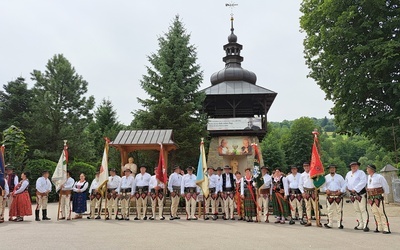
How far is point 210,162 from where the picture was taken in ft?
98.0

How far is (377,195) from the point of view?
367 inches

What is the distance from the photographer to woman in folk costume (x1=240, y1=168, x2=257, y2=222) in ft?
39.0

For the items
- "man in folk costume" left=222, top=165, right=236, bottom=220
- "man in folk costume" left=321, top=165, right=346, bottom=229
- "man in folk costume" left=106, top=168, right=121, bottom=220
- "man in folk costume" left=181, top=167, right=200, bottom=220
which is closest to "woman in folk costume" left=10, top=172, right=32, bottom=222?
"man in folk costume" left=106, top=168, right=121, bottom=220

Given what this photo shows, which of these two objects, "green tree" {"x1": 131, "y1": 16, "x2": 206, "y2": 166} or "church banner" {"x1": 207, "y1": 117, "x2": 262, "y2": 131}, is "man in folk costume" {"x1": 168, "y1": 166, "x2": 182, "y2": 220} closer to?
"green tree" {"x1": 131, "y1": 16, "x2": 206, "y2": 166}

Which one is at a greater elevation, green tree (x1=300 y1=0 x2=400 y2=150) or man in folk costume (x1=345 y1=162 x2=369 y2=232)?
green tree (x1=300 y1=0 x2=400 y2=150)

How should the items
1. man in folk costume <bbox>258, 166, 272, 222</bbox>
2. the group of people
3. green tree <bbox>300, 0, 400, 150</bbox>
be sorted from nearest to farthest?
1. the group of people
2. man in folk costume <bbox>258, 166, 272, 222</bbox>
3. green tree <bbox>300, 0, 400, 150</bbox>

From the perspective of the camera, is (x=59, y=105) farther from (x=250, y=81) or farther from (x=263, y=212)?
(x=263, y=212)

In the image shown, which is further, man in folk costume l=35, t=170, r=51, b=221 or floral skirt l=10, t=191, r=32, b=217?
man in folk costume l=35, t=170, r=51, b=221

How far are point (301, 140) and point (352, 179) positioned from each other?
39.3m

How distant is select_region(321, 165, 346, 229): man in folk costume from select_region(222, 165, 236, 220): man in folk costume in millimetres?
3295

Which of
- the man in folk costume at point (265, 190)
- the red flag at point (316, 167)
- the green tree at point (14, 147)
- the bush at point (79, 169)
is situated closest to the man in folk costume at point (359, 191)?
the red flag at point (316, 167)

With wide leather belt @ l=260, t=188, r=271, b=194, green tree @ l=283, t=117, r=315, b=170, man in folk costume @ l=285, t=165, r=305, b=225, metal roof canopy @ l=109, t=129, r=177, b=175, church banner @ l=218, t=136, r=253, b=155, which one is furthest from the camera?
green tree @ l=283, t=117, r=315, b=170

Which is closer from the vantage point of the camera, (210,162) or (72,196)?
(72,196)

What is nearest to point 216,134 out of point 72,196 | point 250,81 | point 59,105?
point 250,81
